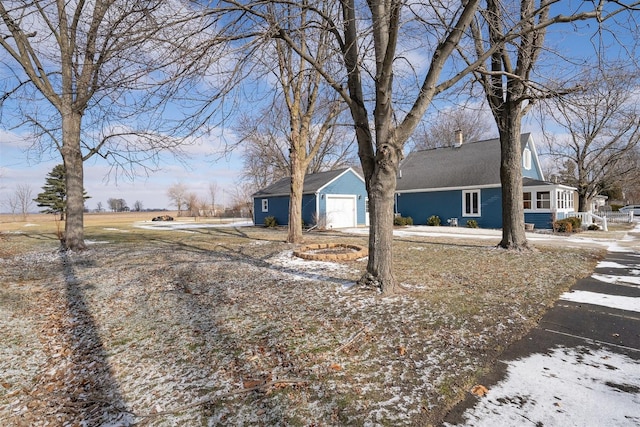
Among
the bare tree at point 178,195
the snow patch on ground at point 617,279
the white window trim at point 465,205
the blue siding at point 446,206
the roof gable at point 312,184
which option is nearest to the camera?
the snow patch on ground at point 617,279

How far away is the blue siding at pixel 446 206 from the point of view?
17641mm

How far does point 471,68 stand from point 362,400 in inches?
191

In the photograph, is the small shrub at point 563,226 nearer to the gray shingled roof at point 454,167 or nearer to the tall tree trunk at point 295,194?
the gray shingled roof at point 454,167

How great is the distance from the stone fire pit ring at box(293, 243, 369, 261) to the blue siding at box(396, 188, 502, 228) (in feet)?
39.0

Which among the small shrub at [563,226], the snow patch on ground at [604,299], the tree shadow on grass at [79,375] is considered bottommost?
the tree shadow on grass at [79,375]

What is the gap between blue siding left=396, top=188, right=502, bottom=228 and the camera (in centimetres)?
1764

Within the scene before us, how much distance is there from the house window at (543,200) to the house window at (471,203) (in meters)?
2.84

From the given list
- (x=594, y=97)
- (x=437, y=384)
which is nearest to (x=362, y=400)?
(x=437, y=384)

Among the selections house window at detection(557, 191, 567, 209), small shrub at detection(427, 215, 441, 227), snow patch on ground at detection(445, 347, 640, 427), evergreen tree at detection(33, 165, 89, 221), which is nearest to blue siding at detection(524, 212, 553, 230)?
house window at detection(557, 191, 567, 209)

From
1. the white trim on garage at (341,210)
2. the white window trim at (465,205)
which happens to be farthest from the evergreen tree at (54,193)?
the white window trim at (465,205)

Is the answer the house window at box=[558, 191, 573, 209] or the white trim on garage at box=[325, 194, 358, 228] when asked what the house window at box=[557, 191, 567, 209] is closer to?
the house window at box=[558, 191, 573, 209]

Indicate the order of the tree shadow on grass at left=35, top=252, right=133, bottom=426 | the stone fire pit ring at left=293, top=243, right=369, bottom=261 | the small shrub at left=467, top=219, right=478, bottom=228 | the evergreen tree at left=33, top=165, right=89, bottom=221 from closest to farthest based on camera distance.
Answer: the tree shadow on grass at left=35, top=252, right=133, bottom=426, the stone fire pit ring at left=293, top=243, right=369, bottom=261, the small shrub at left=467, top=219, right=478, bottom=228, the evergreen tree at left=33, top=165, right=89, bottom=221

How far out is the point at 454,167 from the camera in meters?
20.8

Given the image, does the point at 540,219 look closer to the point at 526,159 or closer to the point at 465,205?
the point at 465,205
